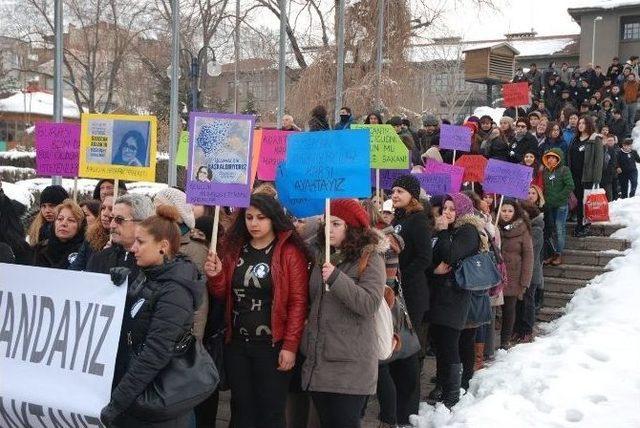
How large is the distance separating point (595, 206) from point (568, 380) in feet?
20.3

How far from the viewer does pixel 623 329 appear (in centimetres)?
781

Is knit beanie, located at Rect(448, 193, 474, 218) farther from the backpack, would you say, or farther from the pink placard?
the pink placard

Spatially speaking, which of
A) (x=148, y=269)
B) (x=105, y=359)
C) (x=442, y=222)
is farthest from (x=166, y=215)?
(x=442, y=222)

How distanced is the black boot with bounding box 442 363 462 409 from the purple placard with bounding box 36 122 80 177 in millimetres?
3747

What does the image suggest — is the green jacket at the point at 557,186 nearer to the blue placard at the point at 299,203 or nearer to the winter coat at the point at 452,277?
the winter coat at the point at 452,277

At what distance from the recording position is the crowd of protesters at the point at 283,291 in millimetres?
3764

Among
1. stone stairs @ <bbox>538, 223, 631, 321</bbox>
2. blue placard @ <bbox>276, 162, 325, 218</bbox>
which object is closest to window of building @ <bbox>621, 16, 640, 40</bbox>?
stone stairs @ <bbox>538, 223, 631, 321</bbox>

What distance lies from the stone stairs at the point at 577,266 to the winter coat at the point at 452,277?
13.9 feet

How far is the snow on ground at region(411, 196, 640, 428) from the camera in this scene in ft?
17.8

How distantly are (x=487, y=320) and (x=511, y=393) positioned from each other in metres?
0.78

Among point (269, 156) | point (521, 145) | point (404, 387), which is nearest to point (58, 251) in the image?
point (269, 156)

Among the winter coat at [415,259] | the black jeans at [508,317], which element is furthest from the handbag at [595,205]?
the winter coat at [415,259]

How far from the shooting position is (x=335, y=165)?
4.41 m

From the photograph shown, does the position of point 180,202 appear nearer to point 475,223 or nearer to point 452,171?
point 475,223
